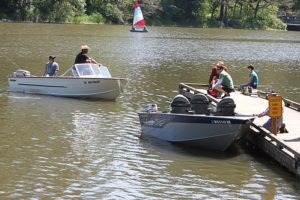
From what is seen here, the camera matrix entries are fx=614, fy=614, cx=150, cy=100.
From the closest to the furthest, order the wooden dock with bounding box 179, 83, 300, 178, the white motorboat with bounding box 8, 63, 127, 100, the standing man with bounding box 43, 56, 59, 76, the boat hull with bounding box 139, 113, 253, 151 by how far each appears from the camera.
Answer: the wooden dock with bounding box 179, 83, 300, 178 < the boat hull with bounding box 139, 113, 253, 151 < the white motorboat with bounding box 8, 63, 127, 100 < the standing man with bounding box 43, 56, 59, 76

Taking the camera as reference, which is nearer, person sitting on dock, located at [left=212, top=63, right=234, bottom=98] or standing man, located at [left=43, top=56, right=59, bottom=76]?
person sitting on dock, located at [left=212, top=63, right=234, bottom=98]

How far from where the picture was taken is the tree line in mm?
88750

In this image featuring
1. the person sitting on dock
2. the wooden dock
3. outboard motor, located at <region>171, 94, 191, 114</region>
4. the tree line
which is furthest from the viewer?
the tree line

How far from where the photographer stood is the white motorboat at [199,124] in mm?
15469

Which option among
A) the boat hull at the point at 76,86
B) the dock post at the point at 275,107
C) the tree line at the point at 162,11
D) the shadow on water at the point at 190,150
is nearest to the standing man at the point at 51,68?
the boat hull at the point at 76,86

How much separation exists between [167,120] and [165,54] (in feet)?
110

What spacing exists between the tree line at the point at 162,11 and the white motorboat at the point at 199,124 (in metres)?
74.2

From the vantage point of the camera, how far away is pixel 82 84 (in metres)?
24.1

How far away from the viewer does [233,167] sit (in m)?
14.9

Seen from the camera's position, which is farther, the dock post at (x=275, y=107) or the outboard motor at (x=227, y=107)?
the outboard motor at (x=227, y=107)

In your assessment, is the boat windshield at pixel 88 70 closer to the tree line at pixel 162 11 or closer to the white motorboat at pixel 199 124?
the white motorboat at pixel 199 124

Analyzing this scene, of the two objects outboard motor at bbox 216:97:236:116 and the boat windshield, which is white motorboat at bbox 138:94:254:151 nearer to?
outboard motor at bbox 216:97:236:116

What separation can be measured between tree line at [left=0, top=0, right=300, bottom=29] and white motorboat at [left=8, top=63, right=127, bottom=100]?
6551 cm

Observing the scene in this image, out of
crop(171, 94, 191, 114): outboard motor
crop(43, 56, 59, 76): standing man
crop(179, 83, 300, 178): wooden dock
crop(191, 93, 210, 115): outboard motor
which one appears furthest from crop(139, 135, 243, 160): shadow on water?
crop(43, 56, 59, 76): standing man
